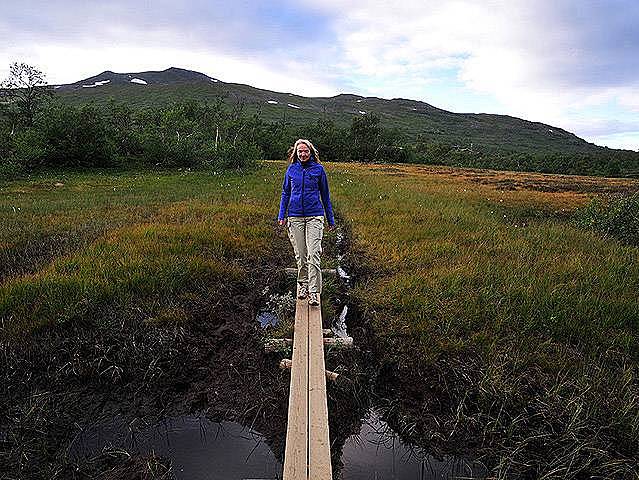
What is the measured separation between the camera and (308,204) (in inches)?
243

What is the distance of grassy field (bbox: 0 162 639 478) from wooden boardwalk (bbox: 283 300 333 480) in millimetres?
997

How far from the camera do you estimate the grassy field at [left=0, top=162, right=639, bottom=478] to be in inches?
158

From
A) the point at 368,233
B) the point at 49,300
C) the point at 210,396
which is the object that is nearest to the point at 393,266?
Answer: the point at 368,233

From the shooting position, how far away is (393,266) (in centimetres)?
817

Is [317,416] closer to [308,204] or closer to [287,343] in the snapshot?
[287,343]

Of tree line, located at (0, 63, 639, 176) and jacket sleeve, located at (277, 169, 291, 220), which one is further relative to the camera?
tree line, located at (0, 63, 639, 176)

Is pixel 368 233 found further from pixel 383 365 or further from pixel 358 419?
pixel 358 419

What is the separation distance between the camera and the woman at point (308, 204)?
615 cm

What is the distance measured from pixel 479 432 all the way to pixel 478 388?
469mm

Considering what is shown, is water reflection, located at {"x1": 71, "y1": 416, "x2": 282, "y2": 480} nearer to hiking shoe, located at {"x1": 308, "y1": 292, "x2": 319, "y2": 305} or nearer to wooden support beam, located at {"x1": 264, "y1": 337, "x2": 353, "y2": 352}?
wooden support beam, located at {"x1": 264, "y1": 337, "x2": 353, "y2": 352}

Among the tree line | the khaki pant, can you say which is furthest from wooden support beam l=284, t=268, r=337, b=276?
the tree line

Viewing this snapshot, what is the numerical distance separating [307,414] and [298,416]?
9cm

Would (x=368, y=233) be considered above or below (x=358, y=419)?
above

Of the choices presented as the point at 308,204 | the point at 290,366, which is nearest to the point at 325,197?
the point at 308,204
